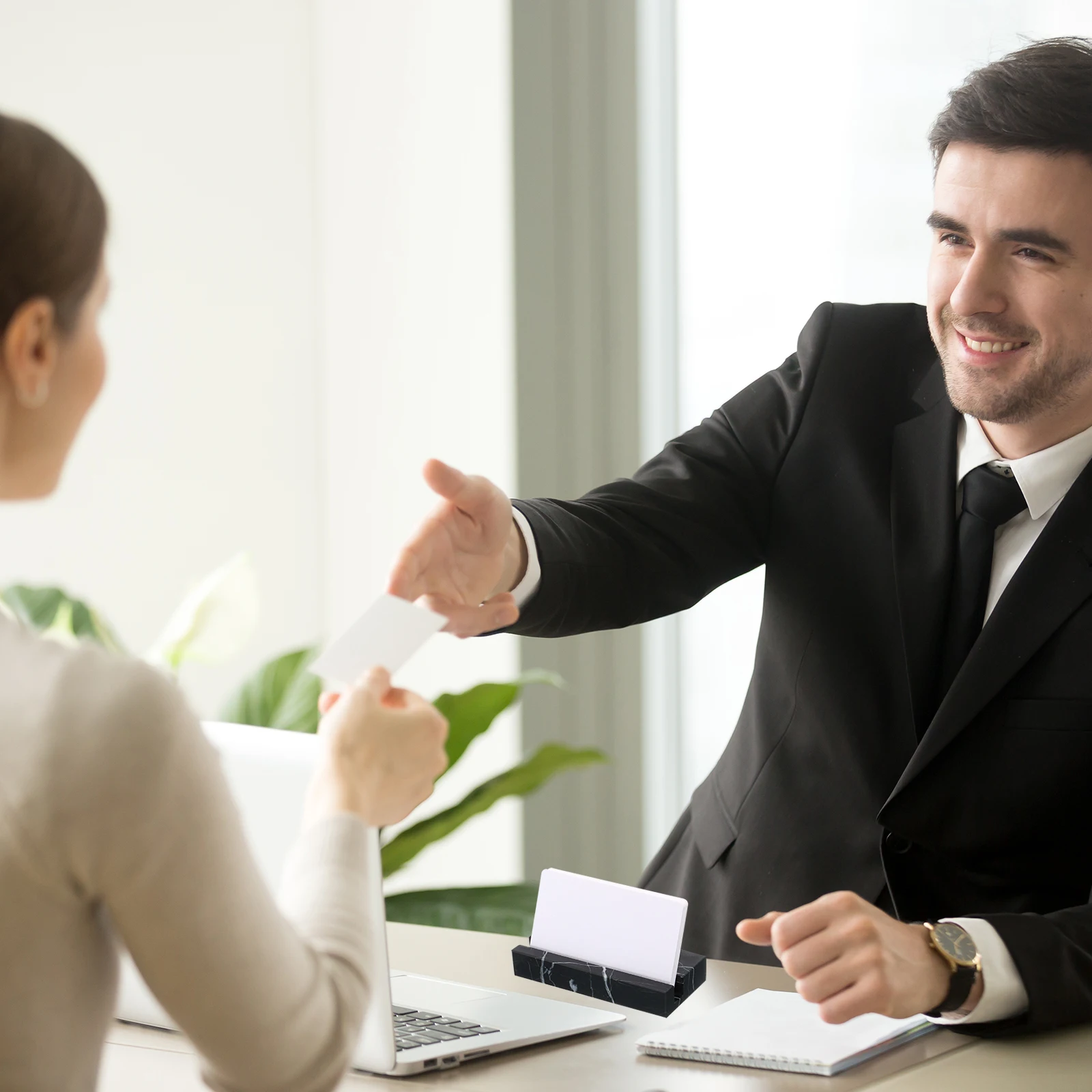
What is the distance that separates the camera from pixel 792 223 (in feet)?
9.20

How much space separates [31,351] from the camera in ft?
2.81

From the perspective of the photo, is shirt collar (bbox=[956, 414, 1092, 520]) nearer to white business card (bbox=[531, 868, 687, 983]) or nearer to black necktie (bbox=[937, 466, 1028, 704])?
black necktie (bbox=[937, 466, 1028, 704])

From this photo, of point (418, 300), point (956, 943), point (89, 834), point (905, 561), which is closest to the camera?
point (89, 834)

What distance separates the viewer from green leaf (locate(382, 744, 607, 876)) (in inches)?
97.0

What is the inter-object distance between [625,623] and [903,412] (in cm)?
46

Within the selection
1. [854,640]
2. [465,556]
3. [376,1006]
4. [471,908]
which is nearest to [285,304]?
[471,908]

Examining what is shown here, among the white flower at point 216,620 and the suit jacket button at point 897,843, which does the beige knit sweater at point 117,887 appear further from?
the white flower at point 216,620

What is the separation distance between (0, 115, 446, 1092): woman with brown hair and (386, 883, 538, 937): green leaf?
5.18 feet

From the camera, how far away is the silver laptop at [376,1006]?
116 centimetres

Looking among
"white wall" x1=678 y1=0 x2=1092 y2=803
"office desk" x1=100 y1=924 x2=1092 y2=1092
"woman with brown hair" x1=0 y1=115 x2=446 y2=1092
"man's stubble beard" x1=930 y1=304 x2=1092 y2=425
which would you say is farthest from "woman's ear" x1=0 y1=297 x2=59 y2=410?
"white wall" x1=678 y1=0 x2=1092 y2=803

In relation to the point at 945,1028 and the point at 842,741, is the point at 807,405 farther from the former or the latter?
the point at 945,1028

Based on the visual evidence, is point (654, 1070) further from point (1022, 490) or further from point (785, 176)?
point (785, 176)

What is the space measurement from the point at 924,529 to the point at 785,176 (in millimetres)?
1245

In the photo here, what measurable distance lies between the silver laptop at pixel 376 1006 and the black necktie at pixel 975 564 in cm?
65
